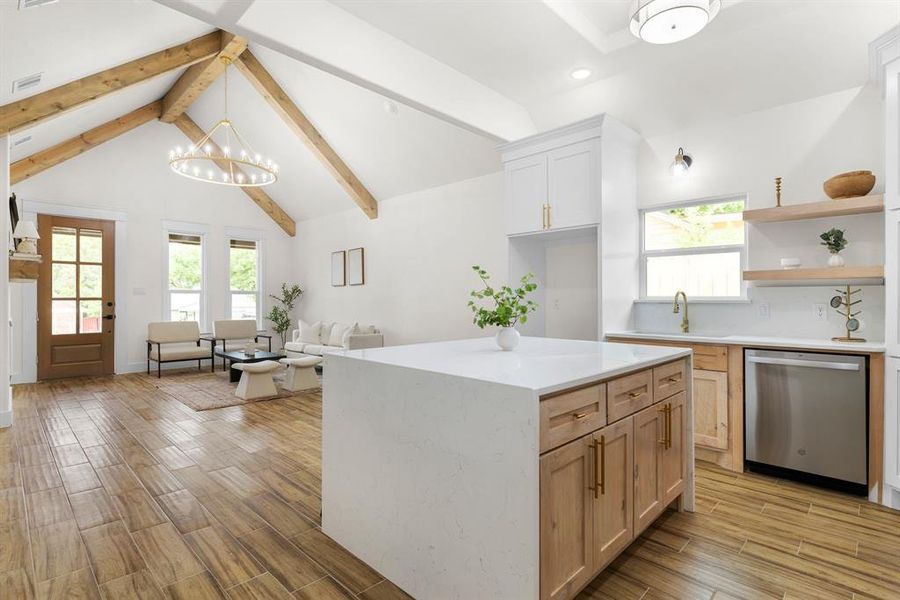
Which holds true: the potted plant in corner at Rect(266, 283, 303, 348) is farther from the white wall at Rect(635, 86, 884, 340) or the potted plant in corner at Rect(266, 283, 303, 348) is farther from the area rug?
the white wall at Rect(635, 86, 884, 340)

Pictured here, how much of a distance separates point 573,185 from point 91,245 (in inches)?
290

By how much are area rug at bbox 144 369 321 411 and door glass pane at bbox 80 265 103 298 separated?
1542 mm

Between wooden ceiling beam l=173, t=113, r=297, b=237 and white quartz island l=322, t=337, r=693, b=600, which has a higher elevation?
wooden ceiling beam l=173, t=113, r=297, b=237

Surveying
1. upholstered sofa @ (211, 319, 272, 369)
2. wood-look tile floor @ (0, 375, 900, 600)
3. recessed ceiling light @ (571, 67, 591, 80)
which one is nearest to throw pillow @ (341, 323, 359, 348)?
upholstered sofa @ (211, 319, 272, 369)

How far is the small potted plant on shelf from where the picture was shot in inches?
121

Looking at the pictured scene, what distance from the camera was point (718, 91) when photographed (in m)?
3.56

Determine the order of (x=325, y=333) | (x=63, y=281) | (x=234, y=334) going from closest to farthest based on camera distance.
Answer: (x=63, y=281), (x=325, y=333), (x=234, y=334)

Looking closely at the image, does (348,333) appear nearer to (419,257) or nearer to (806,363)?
(419,257)

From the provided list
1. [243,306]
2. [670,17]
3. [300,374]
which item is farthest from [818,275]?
[243,306]

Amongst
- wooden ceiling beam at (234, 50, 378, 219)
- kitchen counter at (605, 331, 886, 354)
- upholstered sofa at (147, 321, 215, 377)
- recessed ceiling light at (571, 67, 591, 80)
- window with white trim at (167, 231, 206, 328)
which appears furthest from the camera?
window with white trim at (167, 231, 206, 328)

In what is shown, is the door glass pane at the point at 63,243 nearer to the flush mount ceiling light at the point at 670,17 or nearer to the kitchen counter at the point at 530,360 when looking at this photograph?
the kitchen counter at the point at 530,360

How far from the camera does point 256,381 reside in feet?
17.8

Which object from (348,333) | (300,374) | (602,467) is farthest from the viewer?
(348,333)

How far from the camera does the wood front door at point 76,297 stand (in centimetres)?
653
